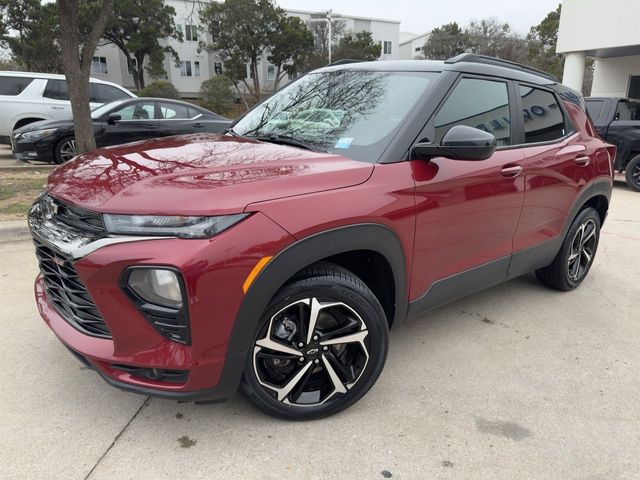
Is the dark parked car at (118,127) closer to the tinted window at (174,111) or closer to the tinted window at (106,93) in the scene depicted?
the tinted window at (174,111)

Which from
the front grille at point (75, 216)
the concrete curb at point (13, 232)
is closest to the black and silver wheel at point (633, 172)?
the concrete curb at point (13, 232)

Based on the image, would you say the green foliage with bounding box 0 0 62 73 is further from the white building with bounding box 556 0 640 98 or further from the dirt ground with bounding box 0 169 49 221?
the white building with bounding box 556 0 640 98

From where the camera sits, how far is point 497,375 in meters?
2.93

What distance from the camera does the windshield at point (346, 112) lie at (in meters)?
2.63

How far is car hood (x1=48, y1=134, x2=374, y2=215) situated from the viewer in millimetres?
1946

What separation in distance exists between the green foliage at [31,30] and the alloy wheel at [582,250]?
3345cm

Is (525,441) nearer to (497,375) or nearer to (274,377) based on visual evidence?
(497,375)

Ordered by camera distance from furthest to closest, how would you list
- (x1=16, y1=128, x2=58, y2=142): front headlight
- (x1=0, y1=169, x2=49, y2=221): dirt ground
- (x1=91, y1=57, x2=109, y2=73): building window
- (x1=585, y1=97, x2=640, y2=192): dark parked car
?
(x1=91, y1=57, x2=109, y2=73): building window
(x1=585, y1=97, x2=640, y2=192): dark parked car
(x1=16, y1=128, x2=58, y2=142): front headlight
(x1=0, y1=169, x2=49, y2=221): dirt ground

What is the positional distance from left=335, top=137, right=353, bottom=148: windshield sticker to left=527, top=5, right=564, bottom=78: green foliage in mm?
42281

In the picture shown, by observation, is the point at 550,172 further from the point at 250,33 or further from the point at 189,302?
the point at 250,33

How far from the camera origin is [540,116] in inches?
139

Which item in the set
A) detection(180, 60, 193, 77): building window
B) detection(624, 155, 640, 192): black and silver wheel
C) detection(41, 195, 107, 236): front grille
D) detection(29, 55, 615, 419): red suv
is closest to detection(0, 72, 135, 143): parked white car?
detection(29, 55, 615, 419): red suv

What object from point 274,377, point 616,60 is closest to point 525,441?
point 274,377

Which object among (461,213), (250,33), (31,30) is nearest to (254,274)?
(461,213)
